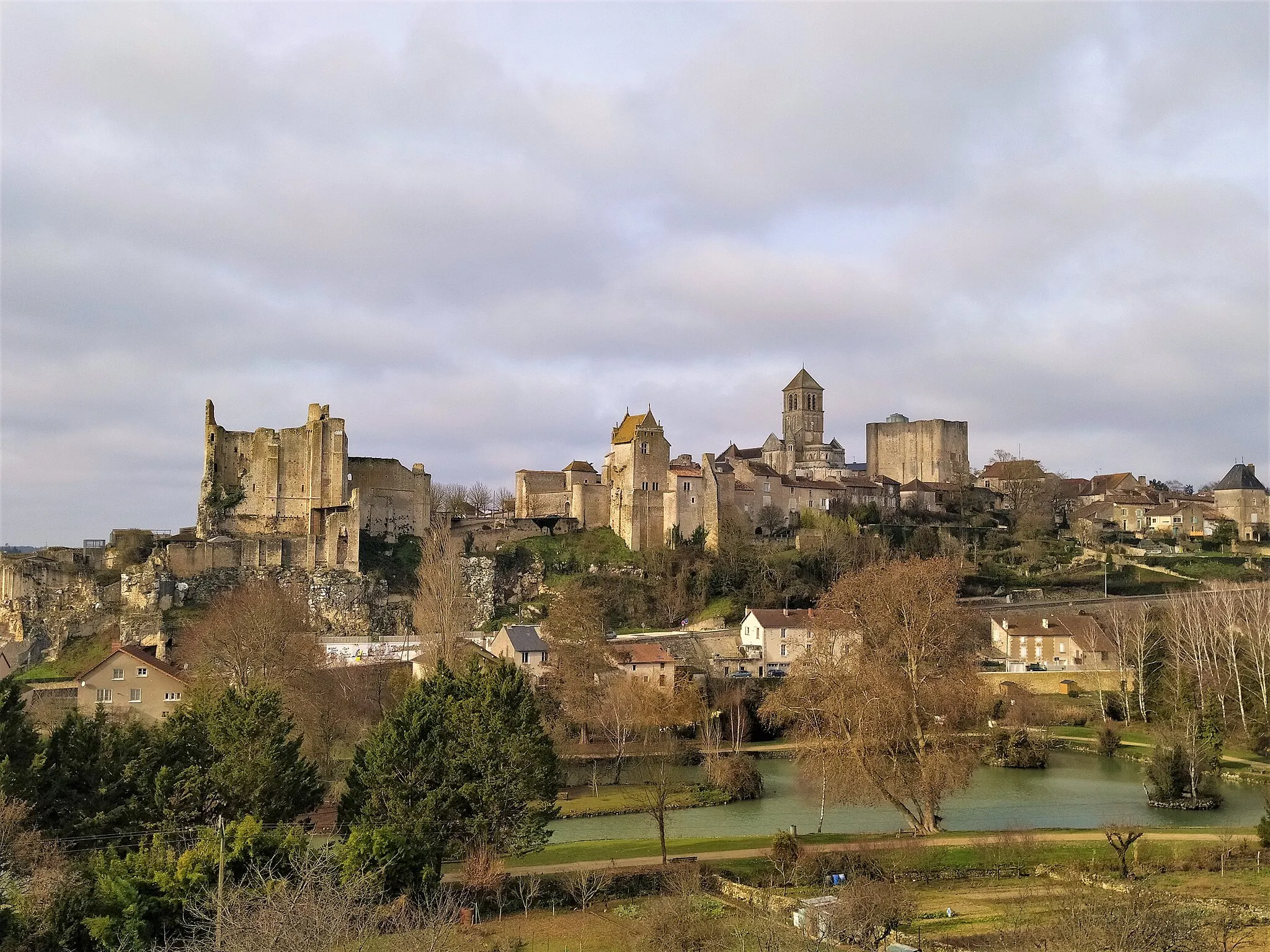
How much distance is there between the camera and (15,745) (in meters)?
24.8

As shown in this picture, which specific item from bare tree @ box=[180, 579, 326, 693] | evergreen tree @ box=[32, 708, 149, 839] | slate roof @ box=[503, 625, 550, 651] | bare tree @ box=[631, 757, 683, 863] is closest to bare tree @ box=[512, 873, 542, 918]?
bare tree @ box=[631, 757, 683, 863]

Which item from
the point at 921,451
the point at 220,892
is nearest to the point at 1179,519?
the point at 921,451

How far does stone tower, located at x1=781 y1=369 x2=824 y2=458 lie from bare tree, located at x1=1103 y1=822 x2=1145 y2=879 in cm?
7104

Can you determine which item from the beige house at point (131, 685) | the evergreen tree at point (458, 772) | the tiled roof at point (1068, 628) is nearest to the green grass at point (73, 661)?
the beige house at point (131, 685)

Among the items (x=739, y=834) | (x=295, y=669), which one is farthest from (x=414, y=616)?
(x=739, y=834)

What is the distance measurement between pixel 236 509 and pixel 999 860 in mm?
47986

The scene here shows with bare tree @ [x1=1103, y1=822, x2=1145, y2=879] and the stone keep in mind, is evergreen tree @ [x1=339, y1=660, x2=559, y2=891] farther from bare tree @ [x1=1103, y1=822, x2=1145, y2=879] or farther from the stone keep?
the stone keep

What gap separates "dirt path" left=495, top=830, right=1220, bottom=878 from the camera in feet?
88.1

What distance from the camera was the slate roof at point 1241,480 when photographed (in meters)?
84.6

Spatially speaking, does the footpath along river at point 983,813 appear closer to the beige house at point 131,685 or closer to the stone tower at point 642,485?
the beige house at point 131,685

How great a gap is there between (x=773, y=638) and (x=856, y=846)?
3219cm

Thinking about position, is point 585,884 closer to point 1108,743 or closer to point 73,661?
point 1108,743

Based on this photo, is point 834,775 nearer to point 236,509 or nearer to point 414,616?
point 414,616

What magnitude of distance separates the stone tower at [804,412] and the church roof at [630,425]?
29604 mm
